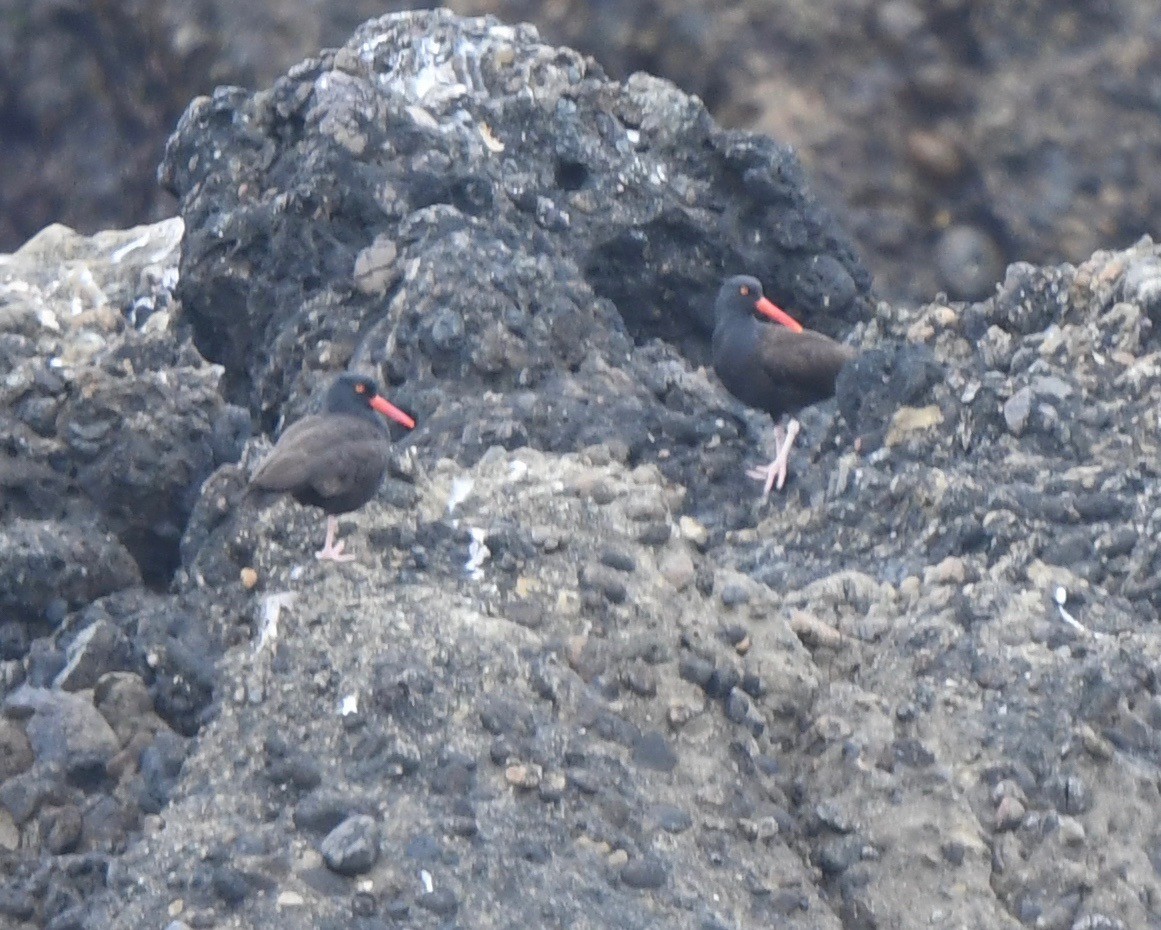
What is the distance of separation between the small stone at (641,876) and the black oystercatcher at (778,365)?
3014 millimetres

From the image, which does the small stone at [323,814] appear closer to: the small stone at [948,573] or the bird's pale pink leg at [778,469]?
the small stone at [948,573]

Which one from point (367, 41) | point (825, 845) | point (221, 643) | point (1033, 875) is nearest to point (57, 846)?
point (221, 643)

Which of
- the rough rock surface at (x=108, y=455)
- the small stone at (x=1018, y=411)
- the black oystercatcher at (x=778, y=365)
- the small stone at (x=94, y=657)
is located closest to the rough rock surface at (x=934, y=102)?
the black oystercatcher at (x=778, y=365)

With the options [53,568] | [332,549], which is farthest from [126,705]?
[53,568]

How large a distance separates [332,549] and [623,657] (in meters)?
1.05

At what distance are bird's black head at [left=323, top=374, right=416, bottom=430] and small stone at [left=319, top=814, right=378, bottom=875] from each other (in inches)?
81.2

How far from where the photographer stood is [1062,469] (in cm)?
682

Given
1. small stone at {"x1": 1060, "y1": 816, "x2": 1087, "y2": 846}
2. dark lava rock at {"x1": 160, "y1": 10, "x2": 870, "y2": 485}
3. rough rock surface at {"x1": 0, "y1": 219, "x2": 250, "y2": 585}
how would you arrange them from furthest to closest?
rough rock surface at {"x1": 0, "y1": 219, "x2": 250, "y2": 585}, dark lava rock at {"x1": 160, "y1": 10, "x2": 870, "y2": 485}, small stone at {"x1": 1060, "y1": 816, "x2": 1087, "y2": 846}

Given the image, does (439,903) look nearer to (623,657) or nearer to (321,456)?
(623,657)

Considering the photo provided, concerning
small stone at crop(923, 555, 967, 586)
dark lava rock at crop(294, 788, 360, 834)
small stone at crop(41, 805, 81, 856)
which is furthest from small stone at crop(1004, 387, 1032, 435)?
small stone at crop(41, 805, 81, 856)

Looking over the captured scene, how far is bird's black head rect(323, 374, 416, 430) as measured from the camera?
6801 millimetres

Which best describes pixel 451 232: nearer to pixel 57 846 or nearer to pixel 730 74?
pixel 57 846

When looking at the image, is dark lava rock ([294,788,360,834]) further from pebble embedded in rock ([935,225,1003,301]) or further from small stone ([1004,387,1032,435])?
pebble embedded in rock ([935,225,1003,301])

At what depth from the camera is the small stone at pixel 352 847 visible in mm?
Result: 4938
